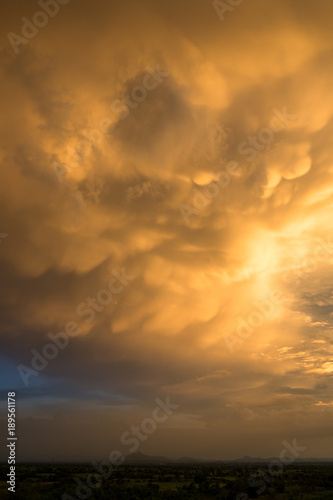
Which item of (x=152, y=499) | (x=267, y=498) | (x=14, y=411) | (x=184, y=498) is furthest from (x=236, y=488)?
(x=14, y=411)

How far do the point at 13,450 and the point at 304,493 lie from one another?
182ft

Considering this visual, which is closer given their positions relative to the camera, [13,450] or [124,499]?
[13,450]

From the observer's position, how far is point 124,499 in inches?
2539

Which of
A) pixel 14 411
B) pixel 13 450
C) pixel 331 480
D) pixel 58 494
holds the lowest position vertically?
pixel 331 480

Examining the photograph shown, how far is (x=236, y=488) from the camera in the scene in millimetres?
73875

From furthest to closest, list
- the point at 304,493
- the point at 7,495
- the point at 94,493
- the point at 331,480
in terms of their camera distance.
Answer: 1. the point at 331,480
2. the point at 304,493
3. the point at 94,493
4. the point at 7,495

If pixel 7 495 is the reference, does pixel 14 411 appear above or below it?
above

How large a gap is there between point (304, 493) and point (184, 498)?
23.9 m

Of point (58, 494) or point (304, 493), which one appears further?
point (304, 493)

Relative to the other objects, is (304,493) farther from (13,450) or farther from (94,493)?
(13,450)

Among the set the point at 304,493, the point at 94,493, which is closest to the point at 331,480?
the point at 304,493

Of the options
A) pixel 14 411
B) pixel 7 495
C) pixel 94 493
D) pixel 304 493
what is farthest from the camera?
pixel 304 493

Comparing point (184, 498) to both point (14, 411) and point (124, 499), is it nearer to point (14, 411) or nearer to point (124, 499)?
point (124, 499)

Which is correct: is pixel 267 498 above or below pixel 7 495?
below
